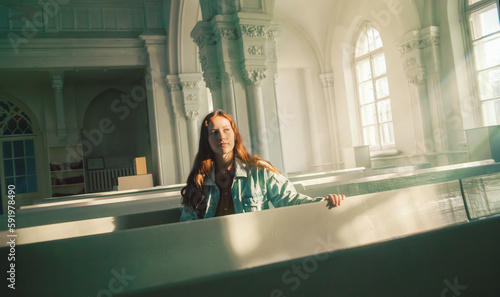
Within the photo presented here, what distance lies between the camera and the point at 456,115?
7648mm

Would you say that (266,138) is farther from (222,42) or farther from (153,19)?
(153,19)

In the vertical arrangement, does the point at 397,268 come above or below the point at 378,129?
below

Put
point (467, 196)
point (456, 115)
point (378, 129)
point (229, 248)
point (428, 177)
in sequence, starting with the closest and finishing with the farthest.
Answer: point (229, 248) → point (467, 196) → point (428, 177) → point (456, 115) → point (378, 129)

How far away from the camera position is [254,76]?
5.00 m

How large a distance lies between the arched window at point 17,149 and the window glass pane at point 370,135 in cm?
988

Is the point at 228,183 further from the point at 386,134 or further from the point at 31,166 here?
the point at 31,166

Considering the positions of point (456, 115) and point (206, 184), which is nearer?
point (206, 184)

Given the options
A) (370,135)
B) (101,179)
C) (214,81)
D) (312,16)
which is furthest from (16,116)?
(370,135)

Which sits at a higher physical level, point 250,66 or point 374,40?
point 374,40

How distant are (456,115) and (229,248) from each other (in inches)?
303

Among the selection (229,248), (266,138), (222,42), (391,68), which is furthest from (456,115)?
(229,248)

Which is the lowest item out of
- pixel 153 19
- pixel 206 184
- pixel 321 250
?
pixel 321 250

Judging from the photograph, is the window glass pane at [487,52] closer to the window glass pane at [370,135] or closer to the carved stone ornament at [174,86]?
the window glass pane at [370,135]

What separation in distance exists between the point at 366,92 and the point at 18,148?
10416 mm
